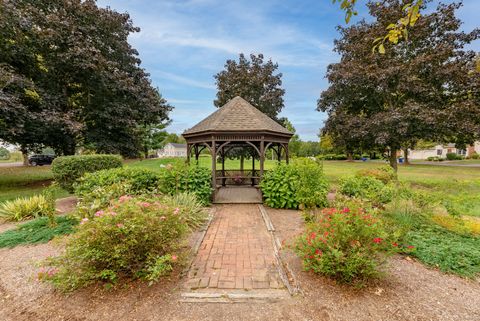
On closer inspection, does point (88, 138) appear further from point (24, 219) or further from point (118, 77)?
point (24, 219)

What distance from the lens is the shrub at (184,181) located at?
763cm

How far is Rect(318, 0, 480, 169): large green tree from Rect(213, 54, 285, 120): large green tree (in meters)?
5.39

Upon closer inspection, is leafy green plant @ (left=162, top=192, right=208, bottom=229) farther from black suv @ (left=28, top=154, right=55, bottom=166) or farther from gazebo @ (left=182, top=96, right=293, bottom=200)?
black suv @ (left=28, top=154, right=55, bottom=166)

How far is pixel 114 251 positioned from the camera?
10.5 ft

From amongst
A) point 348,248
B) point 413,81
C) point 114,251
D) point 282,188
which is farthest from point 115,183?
point 413,81

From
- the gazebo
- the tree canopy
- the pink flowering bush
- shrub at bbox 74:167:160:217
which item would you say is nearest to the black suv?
the tree canopy

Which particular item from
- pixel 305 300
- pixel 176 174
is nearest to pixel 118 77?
pixel 176 174

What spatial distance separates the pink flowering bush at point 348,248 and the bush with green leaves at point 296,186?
377cm

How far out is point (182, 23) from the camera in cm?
882

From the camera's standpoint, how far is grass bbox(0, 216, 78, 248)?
4.90m

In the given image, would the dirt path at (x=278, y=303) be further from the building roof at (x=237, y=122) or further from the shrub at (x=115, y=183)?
the building roof at (x=237, y=122)

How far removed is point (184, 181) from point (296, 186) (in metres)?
3.95

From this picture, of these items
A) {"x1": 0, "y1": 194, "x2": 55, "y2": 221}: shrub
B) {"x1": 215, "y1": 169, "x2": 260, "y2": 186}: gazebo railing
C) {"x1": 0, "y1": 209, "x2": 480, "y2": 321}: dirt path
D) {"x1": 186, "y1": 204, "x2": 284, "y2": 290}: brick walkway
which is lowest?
{"x1": 0, "y1": 209, "x2": 480, "y2": 321}: dirt path

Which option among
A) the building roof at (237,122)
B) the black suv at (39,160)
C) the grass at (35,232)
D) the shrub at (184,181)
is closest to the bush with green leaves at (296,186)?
the building roof at (237,122)
